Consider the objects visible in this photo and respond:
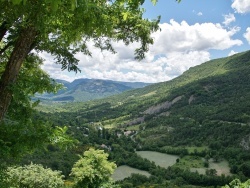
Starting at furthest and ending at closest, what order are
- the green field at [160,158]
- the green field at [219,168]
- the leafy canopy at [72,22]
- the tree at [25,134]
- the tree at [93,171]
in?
the green field at [160,158], the green field at [219,168], the tree at [93,171], the tree at [25,134], the leafy canopy at [72,22]

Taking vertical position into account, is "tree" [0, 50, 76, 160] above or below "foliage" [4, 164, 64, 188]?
above

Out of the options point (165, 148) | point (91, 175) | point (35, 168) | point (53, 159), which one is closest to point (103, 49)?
point (91, 175)

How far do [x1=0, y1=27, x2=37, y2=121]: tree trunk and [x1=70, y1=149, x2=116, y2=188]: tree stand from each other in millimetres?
17139

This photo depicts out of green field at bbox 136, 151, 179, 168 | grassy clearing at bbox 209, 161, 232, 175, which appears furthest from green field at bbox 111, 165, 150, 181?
grassy clearing at bbox 209, 161, 232, 175

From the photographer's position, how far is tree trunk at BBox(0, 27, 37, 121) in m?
7.47

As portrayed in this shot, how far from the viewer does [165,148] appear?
182m

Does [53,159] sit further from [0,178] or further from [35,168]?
[0,178]

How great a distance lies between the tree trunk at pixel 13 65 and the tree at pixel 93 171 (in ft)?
56.2

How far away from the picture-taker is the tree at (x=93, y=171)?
23.8 m

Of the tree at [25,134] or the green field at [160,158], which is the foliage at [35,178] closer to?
the tree at [25,134]

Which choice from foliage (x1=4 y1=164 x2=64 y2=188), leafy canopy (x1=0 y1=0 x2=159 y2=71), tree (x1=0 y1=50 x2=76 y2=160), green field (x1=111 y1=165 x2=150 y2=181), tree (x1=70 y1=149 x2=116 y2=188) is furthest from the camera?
green field (x1=111 y1=165 x2=150 y2=181)

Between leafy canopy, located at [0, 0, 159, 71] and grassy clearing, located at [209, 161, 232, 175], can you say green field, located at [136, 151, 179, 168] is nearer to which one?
grassy clearing, located at [209, 161, 232, 175]

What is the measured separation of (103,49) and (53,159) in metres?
105

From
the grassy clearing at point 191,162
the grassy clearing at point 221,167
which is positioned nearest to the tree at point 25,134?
the grassy clearing at point 221,167
